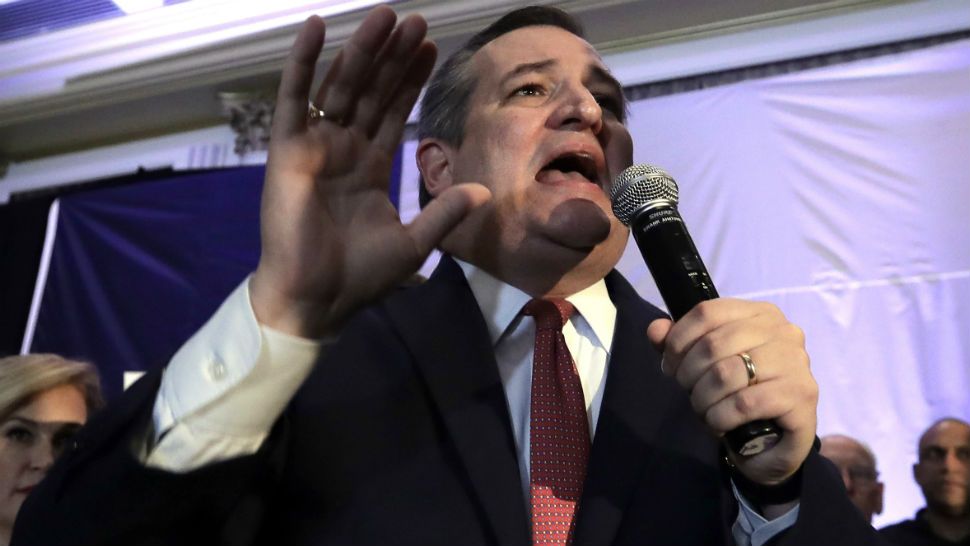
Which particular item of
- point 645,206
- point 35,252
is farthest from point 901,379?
point 35,252

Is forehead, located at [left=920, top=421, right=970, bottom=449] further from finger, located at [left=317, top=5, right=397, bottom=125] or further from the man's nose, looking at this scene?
finger, located at [left=317, top=5, right=397, bottom=125]

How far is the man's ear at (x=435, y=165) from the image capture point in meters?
1.39

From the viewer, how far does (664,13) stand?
3699 millimetres

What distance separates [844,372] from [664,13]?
1.64 metres

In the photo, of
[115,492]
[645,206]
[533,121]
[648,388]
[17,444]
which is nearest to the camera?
[115,492]

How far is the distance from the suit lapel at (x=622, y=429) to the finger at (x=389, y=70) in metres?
→ 0.40

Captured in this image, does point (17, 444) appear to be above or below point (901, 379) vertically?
below

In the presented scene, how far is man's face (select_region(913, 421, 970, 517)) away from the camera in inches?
102

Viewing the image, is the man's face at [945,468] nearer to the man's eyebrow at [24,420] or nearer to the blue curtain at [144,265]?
the blue curtain at [144,265]

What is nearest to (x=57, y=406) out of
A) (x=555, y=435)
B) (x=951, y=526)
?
(x=555, y=435)

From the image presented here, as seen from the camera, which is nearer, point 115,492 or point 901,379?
point 115,492

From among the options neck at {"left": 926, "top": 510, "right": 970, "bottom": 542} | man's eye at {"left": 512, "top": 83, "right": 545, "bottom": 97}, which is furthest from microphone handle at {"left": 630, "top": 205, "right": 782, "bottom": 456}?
neck at {"left": 926, "top": 510, "right": 970, "bottom": 542}

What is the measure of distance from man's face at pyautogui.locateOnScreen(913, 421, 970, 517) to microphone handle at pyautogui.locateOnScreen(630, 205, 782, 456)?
7.20 ft

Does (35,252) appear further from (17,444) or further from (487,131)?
(487,131)
